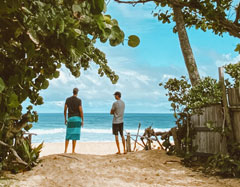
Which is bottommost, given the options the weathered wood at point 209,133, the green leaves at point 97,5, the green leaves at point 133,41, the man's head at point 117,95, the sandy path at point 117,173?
the sandy path at point 117,173

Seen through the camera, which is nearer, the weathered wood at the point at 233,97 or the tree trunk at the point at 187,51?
the weathered wood at the point at 233,97

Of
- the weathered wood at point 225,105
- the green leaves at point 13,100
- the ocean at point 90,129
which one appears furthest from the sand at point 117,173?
the ocean at point 90,129

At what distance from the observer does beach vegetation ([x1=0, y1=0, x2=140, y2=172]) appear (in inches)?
68.8

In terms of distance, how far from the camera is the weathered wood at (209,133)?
592 cm

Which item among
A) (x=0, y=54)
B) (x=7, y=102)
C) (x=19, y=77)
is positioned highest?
(x=0, y=54)

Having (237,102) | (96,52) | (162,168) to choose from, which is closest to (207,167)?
(162,168)

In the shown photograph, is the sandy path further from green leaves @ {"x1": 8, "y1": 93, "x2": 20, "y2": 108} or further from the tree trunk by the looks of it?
green leaves @ {"x1": 8, "y1": 93, "x2": 20, "y2": 108}

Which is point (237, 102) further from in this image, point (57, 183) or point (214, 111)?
point (57, 183)

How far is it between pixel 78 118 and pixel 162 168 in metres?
3.30

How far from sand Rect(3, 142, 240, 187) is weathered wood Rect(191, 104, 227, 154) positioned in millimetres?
676

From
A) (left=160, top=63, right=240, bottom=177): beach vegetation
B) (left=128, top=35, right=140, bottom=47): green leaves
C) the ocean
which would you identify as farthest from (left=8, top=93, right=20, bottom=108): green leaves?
the ocean

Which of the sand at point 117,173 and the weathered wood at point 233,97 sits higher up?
the weathered wood at point 233,97

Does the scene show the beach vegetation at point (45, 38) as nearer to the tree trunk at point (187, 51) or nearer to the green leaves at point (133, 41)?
the green leaves at point (133, 41)

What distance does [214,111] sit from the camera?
19.8ft
